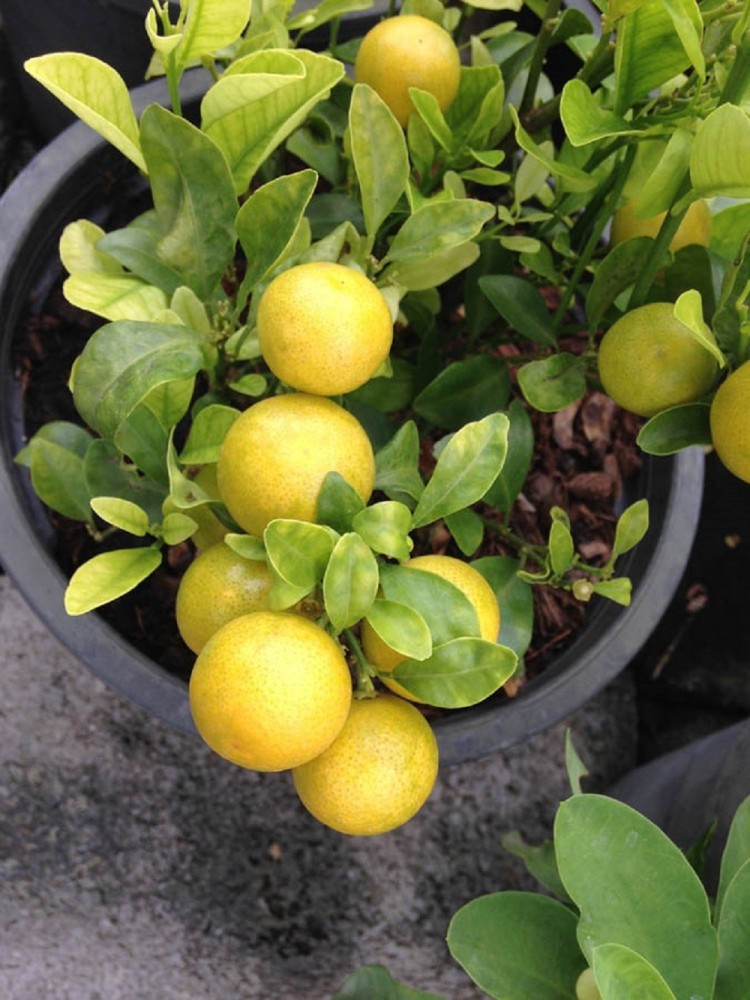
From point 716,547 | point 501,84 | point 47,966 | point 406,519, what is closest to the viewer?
point 406,519

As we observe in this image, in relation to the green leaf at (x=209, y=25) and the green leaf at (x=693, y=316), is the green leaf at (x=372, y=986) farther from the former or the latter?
the green leaf at (x=209, y=25)

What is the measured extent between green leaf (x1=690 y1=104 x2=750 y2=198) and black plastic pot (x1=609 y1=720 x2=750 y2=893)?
505 millimetres

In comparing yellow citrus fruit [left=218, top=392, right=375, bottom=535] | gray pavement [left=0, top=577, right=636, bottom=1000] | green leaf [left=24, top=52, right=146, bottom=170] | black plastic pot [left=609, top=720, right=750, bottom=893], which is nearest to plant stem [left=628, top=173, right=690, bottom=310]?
yellow citrus fruit [left=218, top=392, right=375, bottom=535]

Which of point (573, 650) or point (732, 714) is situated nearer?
point (573, 650)

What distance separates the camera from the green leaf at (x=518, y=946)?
0.60 meters

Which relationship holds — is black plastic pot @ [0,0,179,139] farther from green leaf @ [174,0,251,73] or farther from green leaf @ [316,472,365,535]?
green leaf @ [316,472,365,535]

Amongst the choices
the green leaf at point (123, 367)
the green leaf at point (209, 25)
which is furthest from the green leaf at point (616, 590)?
the green leaf at point (209, 25)

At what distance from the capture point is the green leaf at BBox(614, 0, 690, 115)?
0.51 metres

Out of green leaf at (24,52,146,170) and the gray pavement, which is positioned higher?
green leaf at (24,52,146,170)

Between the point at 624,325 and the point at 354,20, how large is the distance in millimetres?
532

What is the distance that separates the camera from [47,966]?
1003 millimetres

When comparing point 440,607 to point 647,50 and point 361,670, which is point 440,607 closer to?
point 361,670

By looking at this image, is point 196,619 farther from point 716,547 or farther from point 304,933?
point 716,547

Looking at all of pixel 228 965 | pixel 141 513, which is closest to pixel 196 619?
pixel 141 513
